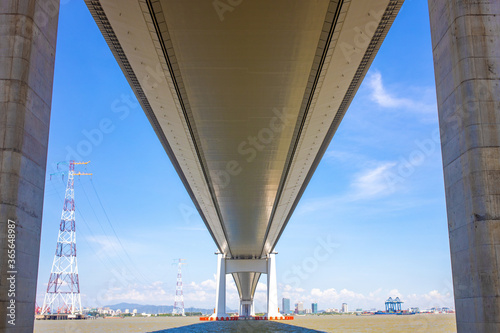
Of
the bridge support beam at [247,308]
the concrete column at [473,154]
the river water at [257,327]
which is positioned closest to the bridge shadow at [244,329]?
the river water at [257,327]

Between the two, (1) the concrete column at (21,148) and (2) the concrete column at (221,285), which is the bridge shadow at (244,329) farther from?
(1) the concrete column at (21,148)

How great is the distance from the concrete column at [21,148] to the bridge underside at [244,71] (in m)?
3.57

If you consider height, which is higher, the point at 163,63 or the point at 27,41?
the point at 163,63

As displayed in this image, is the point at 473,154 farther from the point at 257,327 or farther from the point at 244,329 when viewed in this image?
the point at 257,327

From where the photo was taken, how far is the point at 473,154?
799 cm

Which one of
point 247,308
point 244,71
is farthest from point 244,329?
point 247,308

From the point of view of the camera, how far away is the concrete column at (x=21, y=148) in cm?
741

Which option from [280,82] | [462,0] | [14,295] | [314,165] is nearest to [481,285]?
[462,0]

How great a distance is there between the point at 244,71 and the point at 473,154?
8.63m

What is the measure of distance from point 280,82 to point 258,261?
48176 millimetres

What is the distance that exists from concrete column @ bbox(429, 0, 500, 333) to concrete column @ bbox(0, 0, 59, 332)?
717cm

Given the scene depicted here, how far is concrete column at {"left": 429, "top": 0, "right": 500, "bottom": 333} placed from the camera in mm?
7719

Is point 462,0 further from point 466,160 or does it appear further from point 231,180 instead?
point 231,180

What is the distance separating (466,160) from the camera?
319 inches
